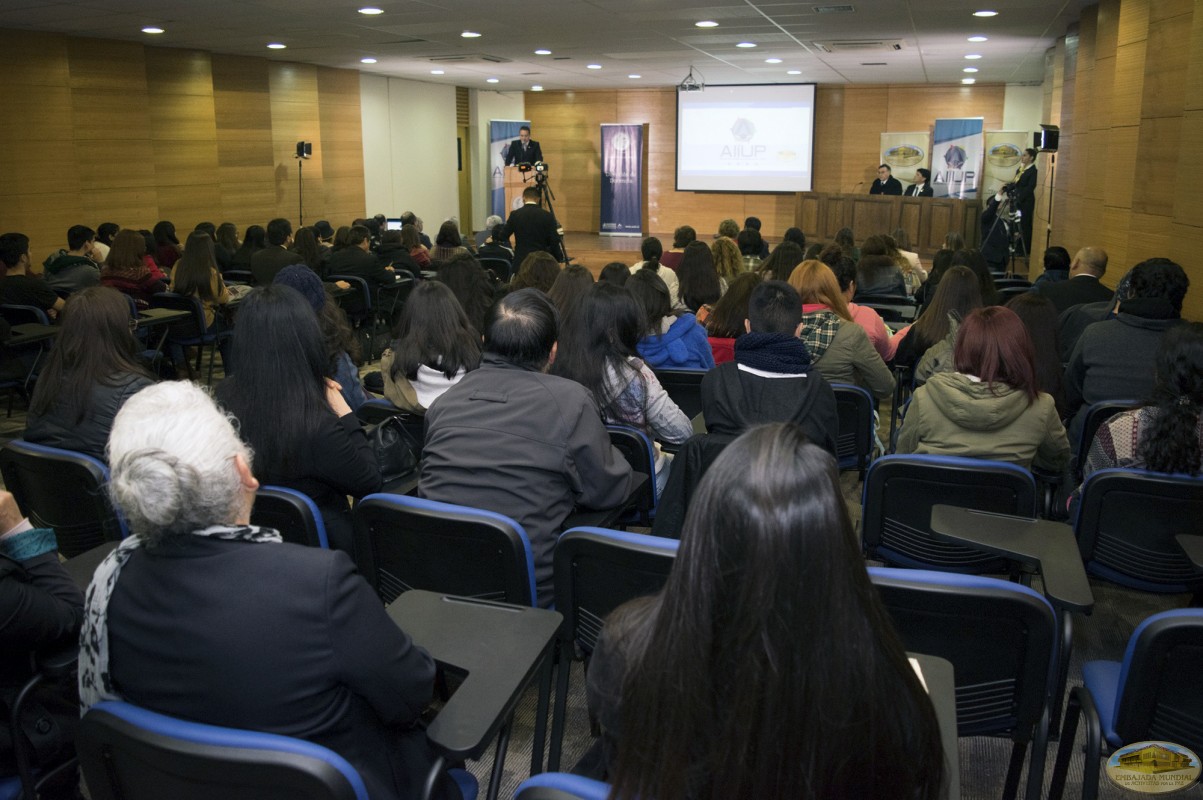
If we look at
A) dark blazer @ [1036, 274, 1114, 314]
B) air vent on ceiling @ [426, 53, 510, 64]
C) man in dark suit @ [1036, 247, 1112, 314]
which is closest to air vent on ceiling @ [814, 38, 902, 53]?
air vent on ceiling @ [426, 53, 510, 64]

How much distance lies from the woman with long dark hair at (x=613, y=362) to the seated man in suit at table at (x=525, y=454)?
76cm

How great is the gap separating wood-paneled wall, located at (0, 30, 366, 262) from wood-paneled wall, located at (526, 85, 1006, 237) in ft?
17.5

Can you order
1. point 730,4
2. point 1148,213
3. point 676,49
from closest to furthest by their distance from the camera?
point 1148,213 < point 730,4 < point 676,49

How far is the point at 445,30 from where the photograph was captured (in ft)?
30.6

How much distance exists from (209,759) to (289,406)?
1445 millimetres

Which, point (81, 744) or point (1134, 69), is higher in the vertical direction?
point (1134, 69)

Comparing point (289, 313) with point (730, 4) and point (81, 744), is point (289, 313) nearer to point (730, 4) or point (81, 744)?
point (81, 744)

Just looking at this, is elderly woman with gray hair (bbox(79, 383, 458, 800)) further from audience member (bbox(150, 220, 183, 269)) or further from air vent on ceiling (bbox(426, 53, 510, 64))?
air vent on ceiling (bbox(426, 53, 510, 64))

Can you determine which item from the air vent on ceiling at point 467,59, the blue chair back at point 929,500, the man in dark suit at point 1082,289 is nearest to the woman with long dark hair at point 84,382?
Answer: the blue chair back at point 929,500

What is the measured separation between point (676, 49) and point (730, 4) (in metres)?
3.53

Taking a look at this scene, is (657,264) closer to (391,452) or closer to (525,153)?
(391,452)

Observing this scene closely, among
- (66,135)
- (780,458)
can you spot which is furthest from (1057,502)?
(66,135)

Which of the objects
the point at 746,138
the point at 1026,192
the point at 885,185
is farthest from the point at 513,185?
the point at 1026,192

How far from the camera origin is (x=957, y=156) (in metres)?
15.7
